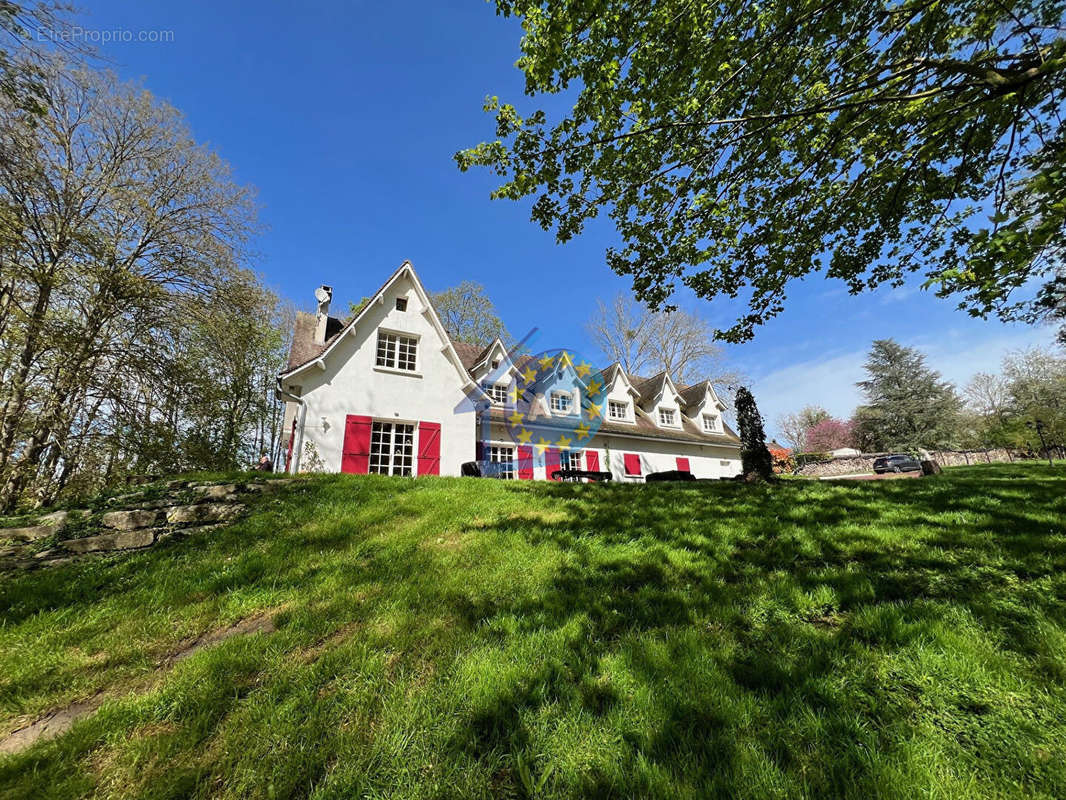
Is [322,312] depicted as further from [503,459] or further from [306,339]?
[503,459]

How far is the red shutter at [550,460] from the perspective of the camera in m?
15.5

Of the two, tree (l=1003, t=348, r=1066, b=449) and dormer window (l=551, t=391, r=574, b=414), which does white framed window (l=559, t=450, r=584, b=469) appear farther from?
tree (l=1003, t=348, r=1066, b=449)

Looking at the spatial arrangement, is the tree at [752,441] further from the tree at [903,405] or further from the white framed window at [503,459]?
the tree at [903,405]

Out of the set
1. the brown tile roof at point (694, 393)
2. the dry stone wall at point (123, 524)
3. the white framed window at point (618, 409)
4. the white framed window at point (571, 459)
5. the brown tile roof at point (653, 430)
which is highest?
the brown tile roof at point (694, 393)

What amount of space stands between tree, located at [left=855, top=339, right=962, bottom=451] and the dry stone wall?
133ft

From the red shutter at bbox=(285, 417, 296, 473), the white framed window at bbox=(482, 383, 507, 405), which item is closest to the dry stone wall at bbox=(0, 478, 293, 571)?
the red shutter at bbox=(285, 417, 296, 473)

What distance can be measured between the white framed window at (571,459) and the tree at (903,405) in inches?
1159

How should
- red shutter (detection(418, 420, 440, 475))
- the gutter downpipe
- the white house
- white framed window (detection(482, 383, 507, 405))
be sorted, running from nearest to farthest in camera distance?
the gutter downpipe < the white house < red shutter (detection(418, 420, 440, 475)) < white framed window (detection(482, 383, 507, 405))

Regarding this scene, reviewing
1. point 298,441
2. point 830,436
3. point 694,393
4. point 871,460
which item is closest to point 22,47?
point 298,441

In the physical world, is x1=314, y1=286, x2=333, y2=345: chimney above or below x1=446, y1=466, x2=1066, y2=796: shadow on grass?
above

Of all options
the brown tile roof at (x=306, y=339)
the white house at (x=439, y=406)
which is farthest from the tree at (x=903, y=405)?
the brown tile roof at (x=306, y=339)

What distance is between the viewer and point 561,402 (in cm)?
1736

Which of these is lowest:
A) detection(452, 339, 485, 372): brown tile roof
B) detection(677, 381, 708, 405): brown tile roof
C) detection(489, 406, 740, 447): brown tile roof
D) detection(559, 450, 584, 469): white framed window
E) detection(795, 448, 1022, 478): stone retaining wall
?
detection(795, 448, 1022, 478): stone retaining wall

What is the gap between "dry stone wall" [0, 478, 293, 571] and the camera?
459 cm
